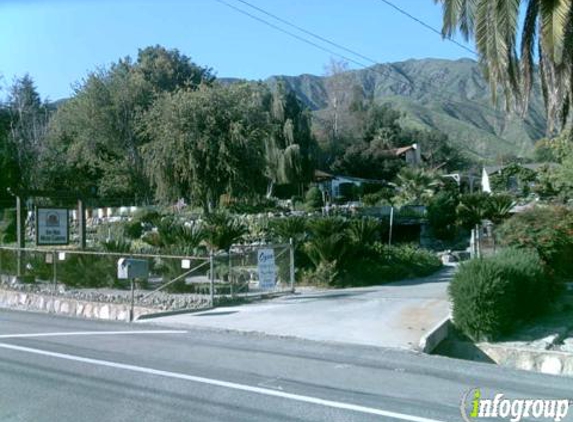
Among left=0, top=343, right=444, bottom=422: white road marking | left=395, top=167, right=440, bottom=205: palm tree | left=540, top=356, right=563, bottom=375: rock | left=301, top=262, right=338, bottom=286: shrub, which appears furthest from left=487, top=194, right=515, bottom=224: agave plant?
left=0, top=343, right=444, bottom=422: white road marking

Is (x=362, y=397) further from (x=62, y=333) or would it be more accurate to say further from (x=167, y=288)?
(x=167, y=288)

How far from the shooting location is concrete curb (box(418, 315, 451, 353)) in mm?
11492

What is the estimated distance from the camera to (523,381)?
959cm

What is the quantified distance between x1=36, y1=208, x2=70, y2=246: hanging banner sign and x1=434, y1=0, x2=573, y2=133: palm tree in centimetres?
1324

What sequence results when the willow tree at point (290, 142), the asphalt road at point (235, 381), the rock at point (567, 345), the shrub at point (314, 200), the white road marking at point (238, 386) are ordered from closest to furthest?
the white road marking at point (238, 386)
the asphalt road at point (235, 381)
the rock at point (567, 345)
the shrub at point (314, 200)
the willow tree at point (290, 142)

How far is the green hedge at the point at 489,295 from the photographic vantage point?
12.9 m

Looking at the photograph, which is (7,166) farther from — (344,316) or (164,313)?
(344,316)

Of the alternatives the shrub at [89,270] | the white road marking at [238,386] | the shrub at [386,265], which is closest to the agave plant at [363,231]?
the shrub at [386,265]

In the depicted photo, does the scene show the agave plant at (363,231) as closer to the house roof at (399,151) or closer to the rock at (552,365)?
the rock at (552,365)

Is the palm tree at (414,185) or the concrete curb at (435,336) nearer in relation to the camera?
the concrete curb at (435,336)

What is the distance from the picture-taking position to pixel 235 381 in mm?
9297

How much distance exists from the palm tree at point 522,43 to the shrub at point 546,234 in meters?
2.16

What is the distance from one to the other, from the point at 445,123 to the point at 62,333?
7479 inches

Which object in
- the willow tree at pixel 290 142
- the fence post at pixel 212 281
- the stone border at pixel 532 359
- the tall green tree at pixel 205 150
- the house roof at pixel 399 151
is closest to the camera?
the stone border at pixel 532 359
